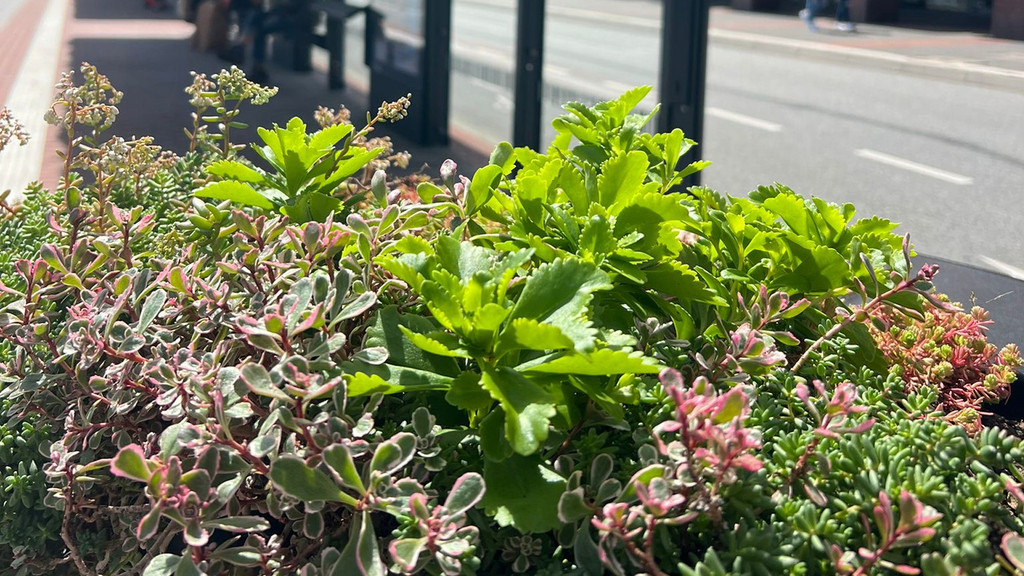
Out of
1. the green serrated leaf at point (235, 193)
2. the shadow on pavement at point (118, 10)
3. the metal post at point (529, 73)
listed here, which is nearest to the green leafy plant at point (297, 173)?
the green serrated leaf at point (235, 193)

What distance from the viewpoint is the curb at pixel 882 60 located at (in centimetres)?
1524

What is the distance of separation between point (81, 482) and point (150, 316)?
0.23m

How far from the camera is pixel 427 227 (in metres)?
1.80

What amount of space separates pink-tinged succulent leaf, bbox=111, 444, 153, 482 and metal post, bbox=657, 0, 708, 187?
539 cm

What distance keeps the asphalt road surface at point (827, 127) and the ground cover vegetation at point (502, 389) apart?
13.4 ft

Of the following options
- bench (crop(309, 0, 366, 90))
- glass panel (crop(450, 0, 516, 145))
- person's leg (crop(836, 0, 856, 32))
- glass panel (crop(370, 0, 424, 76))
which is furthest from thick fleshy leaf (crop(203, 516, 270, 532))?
person's leg (crop(836, 0, 856, 32))

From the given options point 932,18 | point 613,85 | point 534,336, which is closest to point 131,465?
point 534,336

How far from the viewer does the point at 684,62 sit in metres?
6.25

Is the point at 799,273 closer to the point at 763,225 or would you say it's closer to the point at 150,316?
the point at 763,225

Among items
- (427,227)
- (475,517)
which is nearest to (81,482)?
(475,517)

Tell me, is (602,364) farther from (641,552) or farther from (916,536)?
(916,536)

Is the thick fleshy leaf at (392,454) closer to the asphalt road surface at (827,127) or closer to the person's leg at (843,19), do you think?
the asphalt road surface at (827,127)

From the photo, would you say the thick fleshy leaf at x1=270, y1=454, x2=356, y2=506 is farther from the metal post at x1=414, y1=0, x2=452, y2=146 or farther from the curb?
the curb

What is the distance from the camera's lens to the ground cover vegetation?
1120 millimetres
